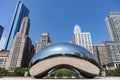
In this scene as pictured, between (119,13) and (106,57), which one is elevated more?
(119,13)

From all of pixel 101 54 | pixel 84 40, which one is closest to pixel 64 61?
pixel 101 54

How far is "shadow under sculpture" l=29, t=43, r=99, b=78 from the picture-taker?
14.0 m

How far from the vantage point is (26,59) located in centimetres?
12912

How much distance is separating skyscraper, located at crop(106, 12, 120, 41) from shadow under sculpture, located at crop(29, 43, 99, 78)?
455ft

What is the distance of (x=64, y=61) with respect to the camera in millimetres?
14078

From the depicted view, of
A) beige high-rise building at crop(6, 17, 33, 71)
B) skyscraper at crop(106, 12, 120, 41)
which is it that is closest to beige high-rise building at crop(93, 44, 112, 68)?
skyscraper at crop(106, 12, 120, 41)

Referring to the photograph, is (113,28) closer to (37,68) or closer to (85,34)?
(85,34)

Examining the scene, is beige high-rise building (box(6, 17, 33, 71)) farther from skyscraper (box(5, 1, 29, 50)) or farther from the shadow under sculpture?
the shadow under sculpture

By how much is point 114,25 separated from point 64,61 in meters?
148

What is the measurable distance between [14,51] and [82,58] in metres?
117


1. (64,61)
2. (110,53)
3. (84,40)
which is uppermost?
(84,40)

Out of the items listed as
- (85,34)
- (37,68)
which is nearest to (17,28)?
(85,34)

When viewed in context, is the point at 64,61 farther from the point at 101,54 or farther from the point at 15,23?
the point at 15,23

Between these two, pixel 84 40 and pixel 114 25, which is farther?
pixel 84 40
